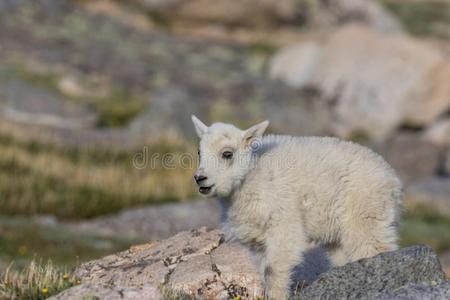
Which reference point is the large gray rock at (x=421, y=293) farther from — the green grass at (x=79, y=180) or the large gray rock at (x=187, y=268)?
the green grass at (x=79, y=180)

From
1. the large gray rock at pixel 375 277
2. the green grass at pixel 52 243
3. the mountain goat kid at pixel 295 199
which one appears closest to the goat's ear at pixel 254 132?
the mountain goat kid at pixel 295 199

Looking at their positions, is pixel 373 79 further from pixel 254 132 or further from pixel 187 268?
pixel 254 132

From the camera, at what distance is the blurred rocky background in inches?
1235

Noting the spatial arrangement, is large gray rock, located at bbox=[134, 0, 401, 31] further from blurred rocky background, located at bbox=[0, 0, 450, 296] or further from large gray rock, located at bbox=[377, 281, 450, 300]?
large gray rock, located at bbox=[377, 281, 450, 300]

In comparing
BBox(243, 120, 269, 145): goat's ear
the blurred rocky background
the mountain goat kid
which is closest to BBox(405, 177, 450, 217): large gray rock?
the blurred rocky background

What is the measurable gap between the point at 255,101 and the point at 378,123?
6286mm

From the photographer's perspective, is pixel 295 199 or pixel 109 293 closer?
pixel 109 293

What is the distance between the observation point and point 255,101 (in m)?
46.2

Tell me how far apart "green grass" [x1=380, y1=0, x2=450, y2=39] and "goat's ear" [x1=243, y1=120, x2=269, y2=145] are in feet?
178

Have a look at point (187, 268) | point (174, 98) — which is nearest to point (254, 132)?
point (187, 268)

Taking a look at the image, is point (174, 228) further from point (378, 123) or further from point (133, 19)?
point (133, 19)

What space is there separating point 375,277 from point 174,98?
32379 mm

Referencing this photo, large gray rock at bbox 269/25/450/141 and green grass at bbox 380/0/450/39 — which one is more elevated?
green grass at bbox 380/0/450/39

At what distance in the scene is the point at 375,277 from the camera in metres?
10.9
